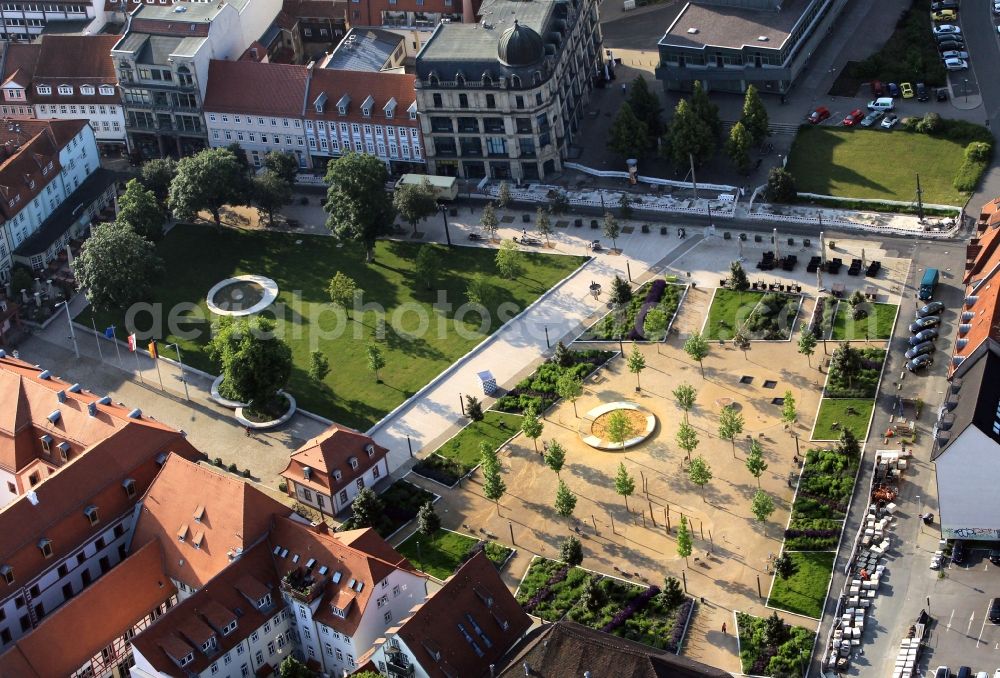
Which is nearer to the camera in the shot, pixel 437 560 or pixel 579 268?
pixel 437 560

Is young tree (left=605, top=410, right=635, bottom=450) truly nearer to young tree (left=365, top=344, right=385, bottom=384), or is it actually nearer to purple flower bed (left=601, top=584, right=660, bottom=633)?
purple flower bed (left=601, top=584, right=660, bottom=633)

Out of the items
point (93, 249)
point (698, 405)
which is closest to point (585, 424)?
point (698, 405)

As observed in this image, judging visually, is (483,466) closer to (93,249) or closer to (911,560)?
(911,560)

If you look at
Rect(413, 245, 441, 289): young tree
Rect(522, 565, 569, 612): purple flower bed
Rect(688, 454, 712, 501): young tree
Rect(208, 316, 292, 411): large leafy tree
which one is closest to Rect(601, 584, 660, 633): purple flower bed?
Rect(522, 565, 569, 612): purple flower bed

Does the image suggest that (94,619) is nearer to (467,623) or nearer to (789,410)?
(467,623)

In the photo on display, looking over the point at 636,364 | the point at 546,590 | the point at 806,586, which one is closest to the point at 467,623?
the point at 546,590

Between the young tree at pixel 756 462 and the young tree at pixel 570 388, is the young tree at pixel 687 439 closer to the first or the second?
→ the young tree at pixel 756 462
